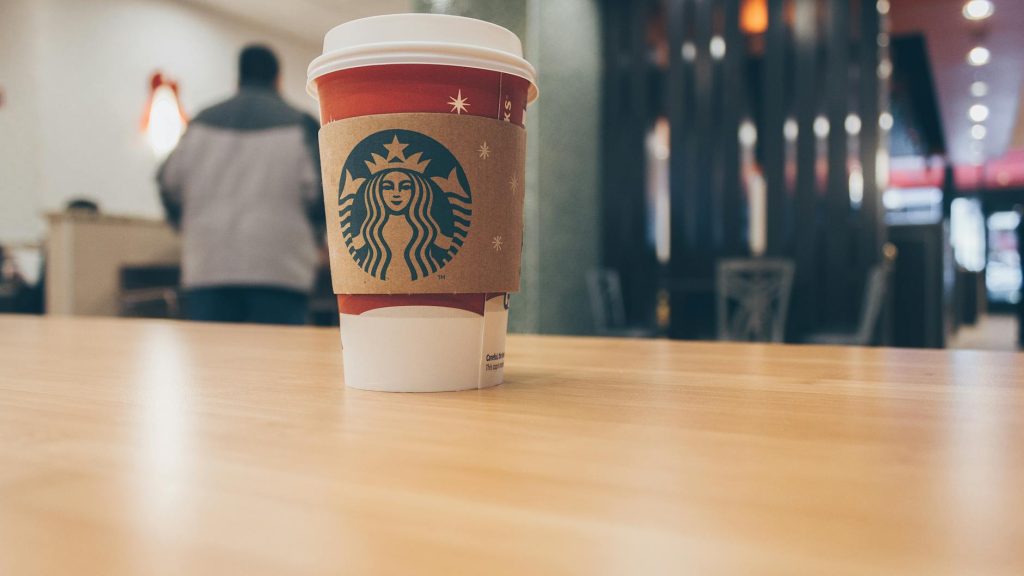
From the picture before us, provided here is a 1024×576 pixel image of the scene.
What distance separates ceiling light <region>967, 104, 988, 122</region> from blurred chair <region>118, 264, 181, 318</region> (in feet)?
32.3

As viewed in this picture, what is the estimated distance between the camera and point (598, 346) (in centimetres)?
72

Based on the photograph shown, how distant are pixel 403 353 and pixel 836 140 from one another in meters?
4.88

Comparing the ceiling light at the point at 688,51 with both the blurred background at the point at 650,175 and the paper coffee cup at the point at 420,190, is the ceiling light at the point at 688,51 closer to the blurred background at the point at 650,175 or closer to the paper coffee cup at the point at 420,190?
the blurred background at the point at 650,175

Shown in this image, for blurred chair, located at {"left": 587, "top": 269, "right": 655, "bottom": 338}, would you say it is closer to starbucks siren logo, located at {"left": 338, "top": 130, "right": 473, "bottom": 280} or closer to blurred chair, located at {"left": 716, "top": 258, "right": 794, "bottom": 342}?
blurred chair, located at {"left": 716, "top": 258, "right": 794, "bottom": 342}

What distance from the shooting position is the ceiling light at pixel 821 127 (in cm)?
479

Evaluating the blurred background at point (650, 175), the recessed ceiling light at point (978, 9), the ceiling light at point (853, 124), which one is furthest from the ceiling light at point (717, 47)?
the recessed ceiling light at point (978, 9)

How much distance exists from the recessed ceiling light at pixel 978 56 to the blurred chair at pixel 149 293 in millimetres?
7407

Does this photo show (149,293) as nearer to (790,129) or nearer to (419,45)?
(790,129)

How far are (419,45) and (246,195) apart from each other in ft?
7.08

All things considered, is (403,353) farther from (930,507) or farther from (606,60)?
(606,60)

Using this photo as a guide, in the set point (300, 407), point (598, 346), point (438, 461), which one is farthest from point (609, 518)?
point (598, 346)

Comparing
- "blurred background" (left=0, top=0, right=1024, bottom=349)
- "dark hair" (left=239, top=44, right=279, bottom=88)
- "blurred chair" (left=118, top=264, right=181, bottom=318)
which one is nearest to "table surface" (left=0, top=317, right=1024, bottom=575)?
"dark hair" (left=239, top=44, right=279, bottom=88)

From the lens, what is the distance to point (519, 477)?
233 mm

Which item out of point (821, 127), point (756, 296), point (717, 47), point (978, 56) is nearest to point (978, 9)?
point (978, 56)
